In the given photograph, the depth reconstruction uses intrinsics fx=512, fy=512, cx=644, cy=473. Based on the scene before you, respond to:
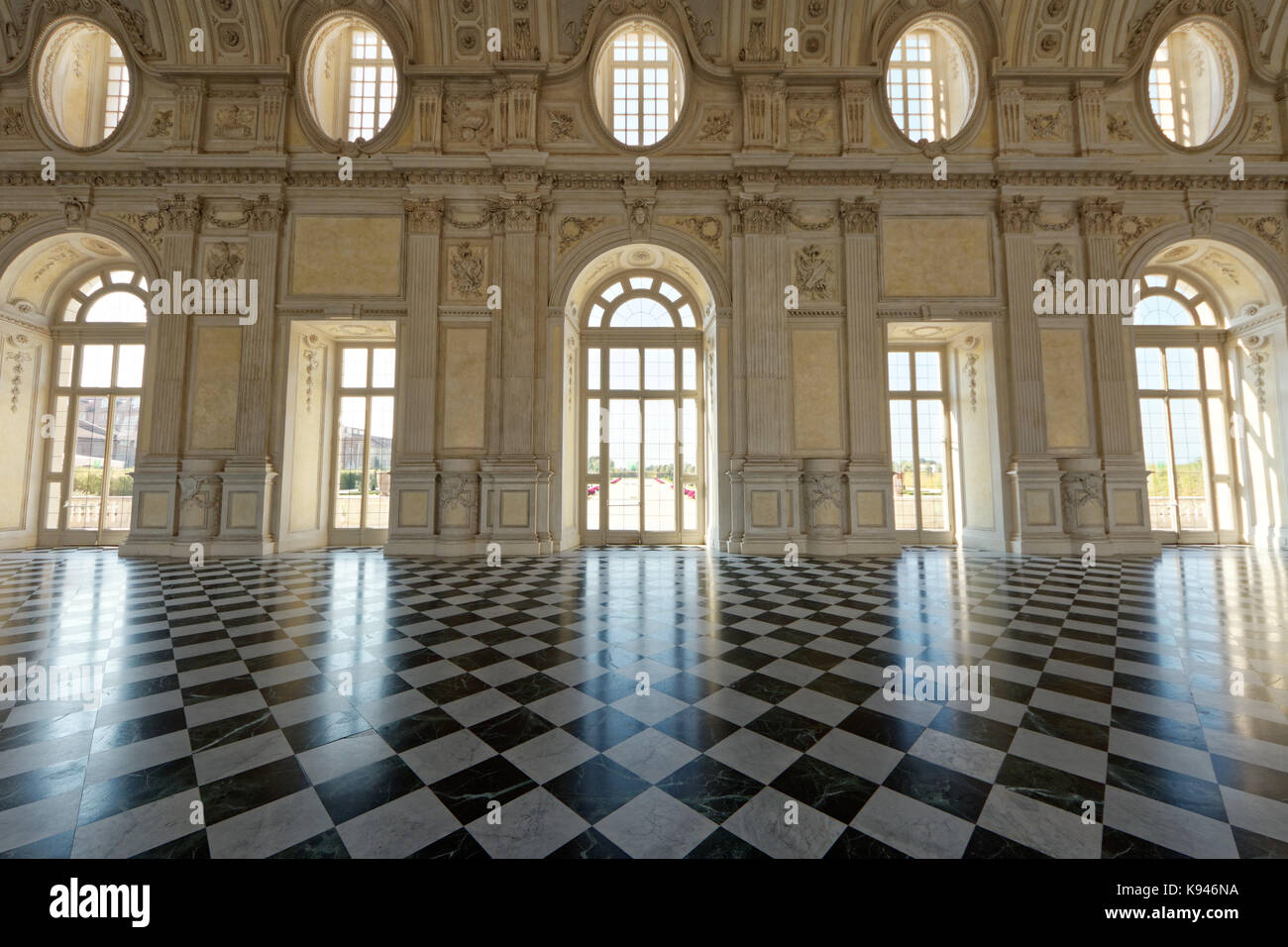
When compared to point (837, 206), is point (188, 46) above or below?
above

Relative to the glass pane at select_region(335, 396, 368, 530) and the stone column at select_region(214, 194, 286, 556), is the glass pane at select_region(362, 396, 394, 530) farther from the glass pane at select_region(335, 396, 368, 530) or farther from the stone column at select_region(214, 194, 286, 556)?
the stone column at select_region(214, 194, 286, 556)

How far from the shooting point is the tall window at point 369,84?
9156 millimetres

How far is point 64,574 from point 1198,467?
18.1m

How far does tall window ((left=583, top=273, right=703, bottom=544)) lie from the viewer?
9828mm

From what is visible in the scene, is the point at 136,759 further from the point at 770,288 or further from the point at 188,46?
the point at 188,46

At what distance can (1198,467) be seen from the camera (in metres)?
9.84

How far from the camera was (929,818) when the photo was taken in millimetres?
1636

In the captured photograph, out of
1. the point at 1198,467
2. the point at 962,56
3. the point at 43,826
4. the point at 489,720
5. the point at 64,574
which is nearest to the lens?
the point at 43,826

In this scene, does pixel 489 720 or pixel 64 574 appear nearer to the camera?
pixel 489 720

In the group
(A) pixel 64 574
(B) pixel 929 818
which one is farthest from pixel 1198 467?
(A) pixel 64 574

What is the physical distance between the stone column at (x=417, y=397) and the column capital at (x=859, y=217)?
687 cm

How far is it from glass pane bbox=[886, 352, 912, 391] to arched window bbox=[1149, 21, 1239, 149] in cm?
569
